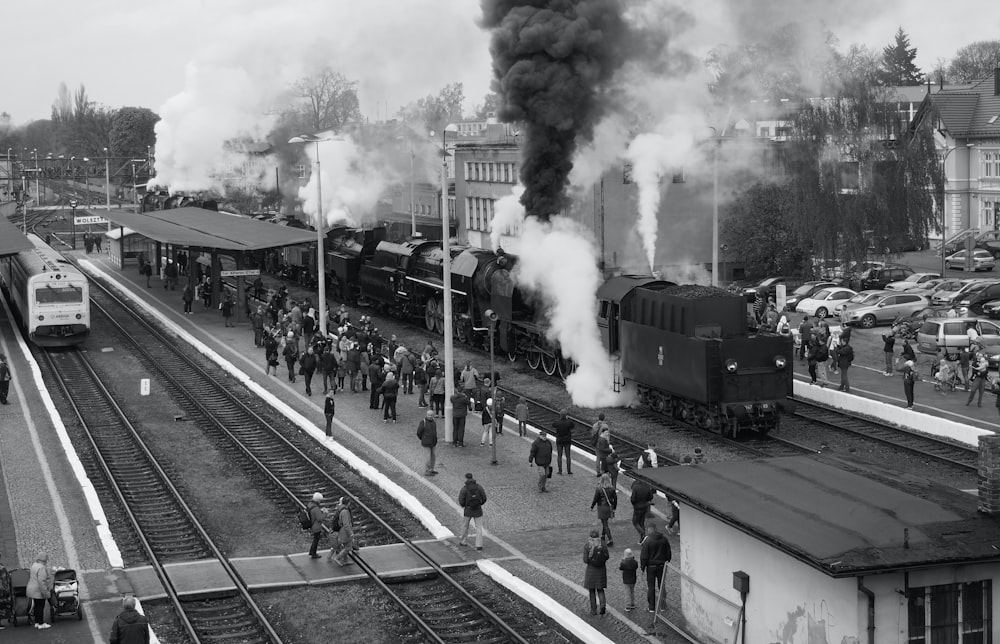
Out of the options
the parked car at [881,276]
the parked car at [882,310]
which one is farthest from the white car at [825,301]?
the parked car at [881,276]

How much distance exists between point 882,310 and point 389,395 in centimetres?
2018

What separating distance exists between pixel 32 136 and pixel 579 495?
17946 centimetres

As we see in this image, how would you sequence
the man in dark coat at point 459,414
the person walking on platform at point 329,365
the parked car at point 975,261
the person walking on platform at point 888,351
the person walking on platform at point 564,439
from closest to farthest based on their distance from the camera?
the person walking on platform at point 564,439 → the man in dark coat at point 459,414 → the person walking on platform at point 329,365 → the person walking on platform at point 888,351 → the parked car at point 975,261

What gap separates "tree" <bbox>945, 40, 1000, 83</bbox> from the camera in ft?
351

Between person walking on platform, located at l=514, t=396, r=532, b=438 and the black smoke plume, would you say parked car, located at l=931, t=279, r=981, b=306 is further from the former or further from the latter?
person walking on platform, located at l=514, t=396, r=532, b=438

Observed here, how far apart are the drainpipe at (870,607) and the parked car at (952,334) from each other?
77.3 ft

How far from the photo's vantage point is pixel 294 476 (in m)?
24.0

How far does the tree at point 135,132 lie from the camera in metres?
Answer: 131

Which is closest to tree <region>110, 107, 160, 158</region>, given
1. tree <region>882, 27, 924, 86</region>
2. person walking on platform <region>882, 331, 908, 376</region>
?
tree <region>882, 27, 924, 86</region>

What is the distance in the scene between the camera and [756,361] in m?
25.8

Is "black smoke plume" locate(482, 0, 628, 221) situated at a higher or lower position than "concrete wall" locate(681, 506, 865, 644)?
higher

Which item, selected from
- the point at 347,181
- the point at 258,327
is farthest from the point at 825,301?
the point at 347,181

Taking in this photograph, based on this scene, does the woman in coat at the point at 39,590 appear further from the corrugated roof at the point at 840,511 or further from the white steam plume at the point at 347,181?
the white steam plume at the point at 347,181

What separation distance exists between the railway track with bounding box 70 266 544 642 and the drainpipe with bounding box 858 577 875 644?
4.33m
